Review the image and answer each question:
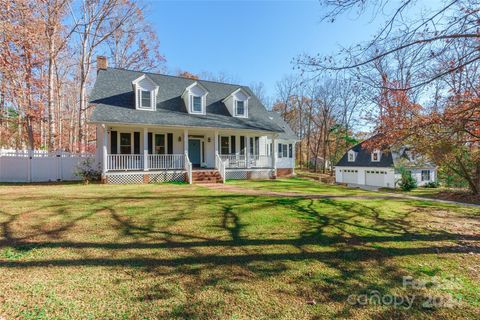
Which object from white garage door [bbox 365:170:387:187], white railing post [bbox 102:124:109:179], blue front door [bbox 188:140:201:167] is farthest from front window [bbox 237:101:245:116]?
white garage door [bbox 365:170:387:187]

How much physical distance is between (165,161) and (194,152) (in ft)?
8.99

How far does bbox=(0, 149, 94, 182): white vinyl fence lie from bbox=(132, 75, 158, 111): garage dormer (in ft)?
14.2

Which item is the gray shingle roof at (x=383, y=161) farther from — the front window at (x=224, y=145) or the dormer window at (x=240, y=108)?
the front window at (x=224, y=145)

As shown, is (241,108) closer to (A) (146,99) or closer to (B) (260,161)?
(B) (260,161)

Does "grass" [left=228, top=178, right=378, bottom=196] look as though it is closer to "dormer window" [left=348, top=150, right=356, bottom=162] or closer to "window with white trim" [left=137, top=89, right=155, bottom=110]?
"window with white trim" [left=137, top=89, right=155, bottom=110]

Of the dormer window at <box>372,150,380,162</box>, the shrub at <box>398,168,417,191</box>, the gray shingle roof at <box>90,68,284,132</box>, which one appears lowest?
the shrub at <box>398,168,417,191</box>

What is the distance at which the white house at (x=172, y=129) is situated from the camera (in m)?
13.1

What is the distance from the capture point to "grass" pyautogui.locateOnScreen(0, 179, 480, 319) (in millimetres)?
2918

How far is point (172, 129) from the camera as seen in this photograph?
1492 centimetres

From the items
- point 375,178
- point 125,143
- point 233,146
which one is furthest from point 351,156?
point 125,143

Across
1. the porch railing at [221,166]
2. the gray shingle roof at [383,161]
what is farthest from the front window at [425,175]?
the porch railing at [221,166]

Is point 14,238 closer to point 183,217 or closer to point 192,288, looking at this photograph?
point 183,217

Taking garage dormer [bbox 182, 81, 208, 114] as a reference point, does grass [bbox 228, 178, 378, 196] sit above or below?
below

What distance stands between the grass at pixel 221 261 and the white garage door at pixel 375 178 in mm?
21098
